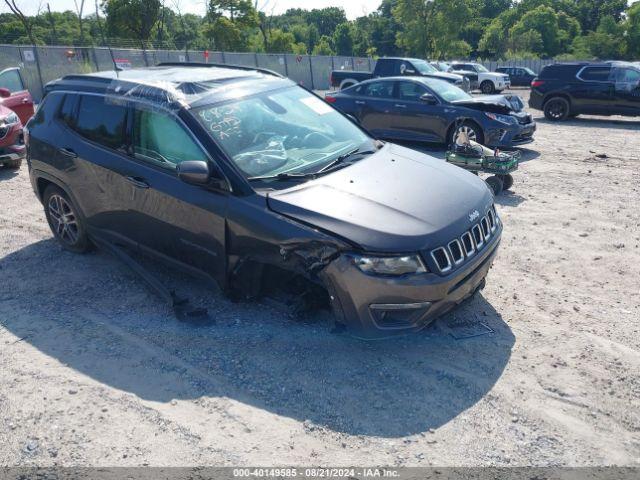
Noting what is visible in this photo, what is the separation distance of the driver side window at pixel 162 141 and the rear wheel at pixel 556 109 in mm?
14243

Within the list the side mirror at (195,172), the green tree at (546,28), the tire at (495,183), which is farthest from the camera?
the green tree at (546,28)

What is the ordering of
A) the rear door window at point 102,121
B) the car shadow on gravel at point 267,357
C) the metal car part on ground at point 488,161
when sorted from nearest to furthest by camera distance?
1. the car shadow on gravel at point 267,357
2. the rear door window at point 102,121
3. the metal car part on ground at point 488,161

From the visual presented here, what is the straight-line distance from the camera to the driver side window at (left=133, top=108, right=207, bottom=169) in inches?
162

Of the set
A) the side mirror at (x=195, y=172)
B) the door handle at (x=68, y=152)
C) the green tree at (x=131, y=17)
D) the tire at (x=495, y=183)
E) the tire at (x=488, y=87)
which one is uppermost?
the green tree at (x=131, y=17)

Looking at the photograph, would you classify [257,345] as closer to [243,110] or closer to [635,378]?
[243,110]

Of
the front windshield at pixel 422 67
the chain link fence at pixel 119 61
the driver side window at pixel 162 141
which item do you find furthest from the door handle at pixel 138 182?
the front windshield at pixel 422 67

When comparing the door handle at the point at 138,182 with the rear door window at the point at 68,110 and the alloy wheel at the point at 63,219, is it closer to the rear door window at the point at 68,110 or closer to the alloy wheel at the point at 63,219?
the rear door window at the point at 68,110

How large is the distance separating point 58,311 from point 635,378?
4.38m

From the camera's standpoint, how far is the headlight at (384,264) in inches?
132

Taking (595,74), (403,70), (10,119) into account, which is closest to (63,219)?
(10,119)

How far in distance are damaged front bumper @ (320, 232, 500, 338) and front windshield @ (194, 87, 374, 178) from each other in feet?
3.38

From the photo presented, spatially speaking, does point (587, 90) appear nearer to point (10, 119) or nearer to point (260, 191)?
point (10, 119)

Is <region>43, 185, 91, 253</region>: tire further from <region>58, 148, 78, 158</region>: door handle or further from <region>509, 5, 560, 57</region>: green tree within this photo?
<region>509, 5, 560, 57</region>: green tree

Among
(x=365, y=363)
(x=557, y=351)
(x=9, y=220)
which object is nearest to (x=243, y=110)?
(x=365, y=363)
